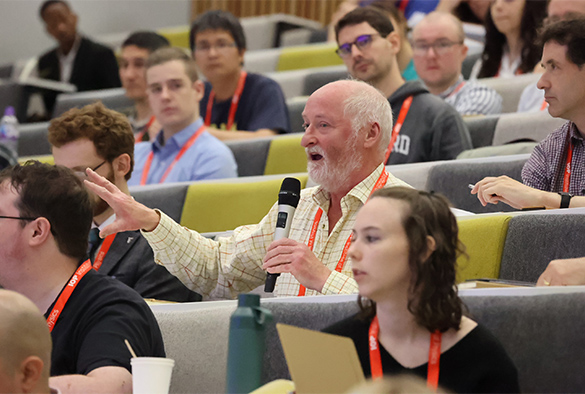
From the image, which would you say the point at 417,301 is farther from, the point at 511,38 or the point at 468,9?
the point at 468,9

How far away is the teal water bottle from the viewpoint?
1.43m

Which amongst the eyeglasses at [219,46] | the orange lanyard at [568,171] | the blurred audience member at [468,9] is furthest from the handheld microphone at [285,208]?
the blurred audience member at [468,9]

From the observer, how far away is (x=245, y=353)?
4.72 ft

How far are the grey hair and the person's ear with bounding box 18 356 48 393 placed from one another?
3.71ft

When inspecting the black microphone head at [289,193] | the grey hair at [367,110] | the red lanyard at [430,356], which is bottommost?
the red lanyard at [430,356]

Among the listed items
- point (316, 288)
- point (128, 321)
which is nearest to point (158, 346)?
point (128, 321)

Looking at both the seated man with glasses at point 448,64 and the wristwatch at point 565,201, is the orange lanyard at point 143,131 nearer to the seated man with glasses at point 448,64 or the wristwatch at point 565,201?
the seated man with glasses at point 448,64

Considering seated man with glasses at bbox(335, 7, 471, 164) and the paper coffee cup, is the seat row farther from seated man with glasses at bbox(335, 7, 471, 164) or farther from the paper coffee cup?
seated man with glasses at bbox(335, 7, 471, 164)

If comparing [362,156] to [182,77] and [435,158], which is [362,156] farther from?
[182,77]

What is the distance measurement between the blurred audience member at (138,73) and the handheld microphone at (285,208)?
2187mm

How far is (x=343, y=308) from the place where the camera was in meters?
1.67

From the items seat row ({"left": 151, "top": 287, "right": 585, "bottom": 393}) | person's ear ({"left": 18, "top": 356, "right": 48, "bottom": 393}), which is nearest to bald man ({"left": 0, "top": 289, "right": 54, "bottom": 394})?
person's ear ({"left": 18, "top": 356, "right": 48, "bottom": 393})

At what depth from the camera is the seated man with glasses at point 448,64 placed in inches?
148

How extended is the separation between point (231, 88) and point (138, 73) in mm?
585
